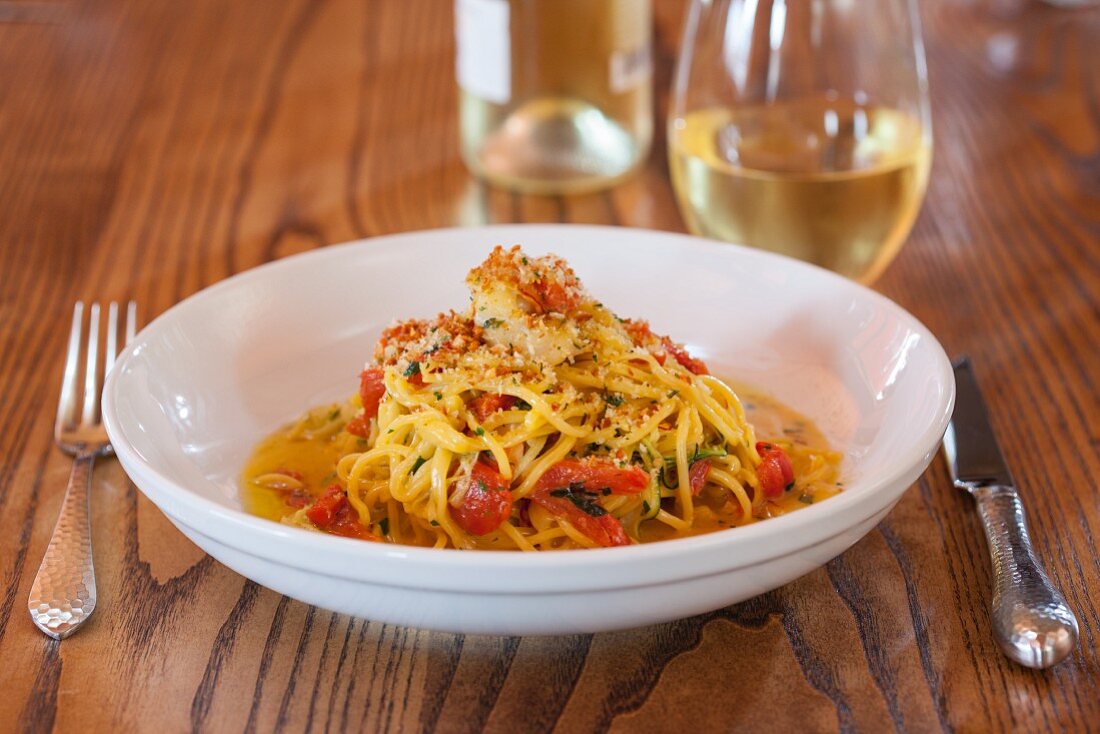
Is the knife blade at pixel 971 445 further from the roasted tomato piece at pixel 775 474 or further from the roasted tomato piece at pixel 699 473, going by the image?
the roasted tomato piece at pixel 699 473

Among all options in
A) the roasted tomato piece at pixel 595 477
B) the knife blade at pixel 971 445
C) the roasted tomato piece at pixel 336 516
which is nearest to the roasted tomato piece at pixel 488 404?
the roasted tomato piece at pixel 595 477

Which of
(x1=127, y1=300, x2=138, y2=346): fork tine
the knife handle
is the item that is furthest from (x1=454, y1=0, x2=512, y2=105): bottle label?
the knife handle

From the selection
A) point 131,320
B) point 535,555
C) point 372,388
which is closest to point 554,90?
point 131,320

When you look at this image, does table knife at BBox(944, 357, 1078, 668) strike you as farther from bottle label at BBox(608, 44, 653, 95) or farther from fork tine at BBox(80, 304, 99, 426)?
fork tine at BBox(80, 304, 99, 426)

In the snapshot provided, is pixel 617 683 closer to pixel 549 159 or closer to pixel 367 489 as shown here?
pixel 367 489

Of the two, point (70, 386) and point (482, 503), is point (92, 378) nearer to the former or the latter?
point (70, 386)

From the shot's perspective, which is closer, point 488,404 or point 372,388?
point 488,404
